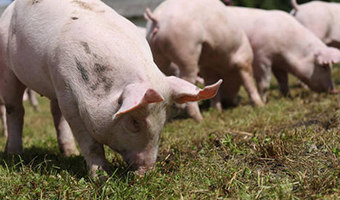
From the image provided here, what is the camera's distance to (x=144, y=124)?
2.64 metres

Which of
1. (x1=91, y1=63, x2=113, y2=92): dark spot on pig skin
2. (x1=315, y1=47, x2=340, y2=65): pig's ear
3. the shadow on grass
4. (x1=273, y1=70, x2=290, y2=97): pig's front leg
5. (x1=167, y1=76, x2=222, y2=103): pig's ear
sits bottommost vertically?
(x1=273, y1=70, x2=290, y2=97): pig's front leg

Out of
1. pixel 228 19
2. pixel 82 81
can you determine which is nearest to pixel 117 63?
pixel 82 81

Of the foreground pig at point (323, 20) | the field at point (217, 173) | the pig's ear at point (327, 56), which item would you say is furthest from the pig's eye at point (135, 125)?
the foreground pig at point (323, 20)

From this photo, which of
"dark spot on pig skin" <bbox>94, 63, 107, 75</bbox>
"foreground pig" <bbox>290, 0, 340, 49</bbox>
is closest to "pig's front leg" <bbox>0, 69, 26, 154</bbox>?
"dark spot on pig skin" <bbox>94, 63, 107, 75</bbox>

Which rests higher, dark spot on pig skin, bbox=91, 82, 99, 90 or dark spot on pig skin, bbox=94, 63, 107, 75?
dark spot on pig skin, bbox=94, 63, 107, 75

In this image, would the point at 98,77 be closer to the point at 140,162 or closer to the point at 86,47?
the point at 86,47

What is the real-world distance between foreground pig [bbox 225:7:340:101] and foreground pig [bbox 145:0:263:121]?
0.47 m

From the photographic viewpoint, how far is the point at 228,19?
5.64m

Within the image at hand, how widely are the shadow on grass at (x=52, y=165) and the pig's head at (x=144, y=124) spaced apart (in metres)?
0.13

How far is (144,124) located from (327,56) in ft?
14.5

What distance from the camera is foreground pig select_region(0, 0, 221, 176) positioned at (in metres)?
2.63

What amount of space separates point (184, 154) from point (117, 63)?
37.0 inches

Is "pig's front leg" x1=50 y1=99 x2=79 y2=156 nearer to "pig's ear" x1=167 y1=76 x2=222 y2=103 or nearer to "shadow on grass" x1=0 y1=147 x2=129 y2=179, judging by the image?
"shadow on grass" x1=0 y1=147 x2=129 y2=179

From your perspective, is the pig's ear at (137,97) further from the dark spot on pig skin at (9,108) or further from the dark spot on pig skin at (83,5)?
the dark spot on pig skin at (9,108)
